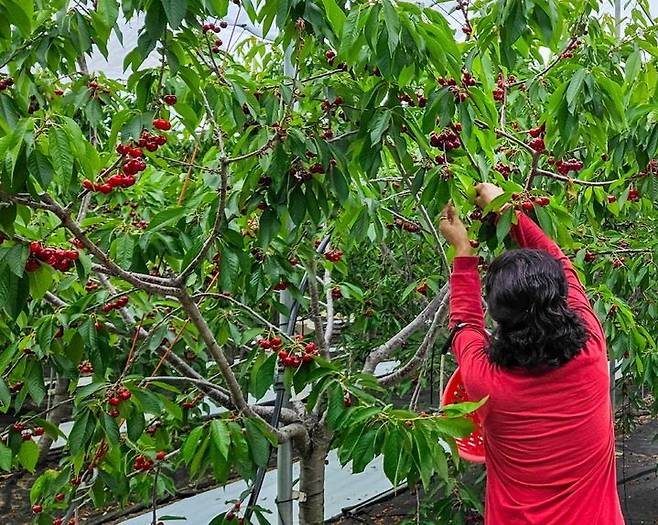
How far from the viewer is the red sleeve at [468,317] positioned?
1.55m

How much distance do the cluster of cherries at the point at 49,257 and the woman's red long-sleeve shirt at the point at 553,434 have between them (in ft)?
2.81

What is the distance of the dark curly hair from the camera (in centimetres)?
144

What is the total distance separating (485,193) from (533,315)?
1.28 feet

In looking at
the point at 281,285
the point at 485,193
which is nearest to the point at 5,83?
the point at 281,285

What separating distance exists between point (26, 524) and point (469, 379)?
3895 millimetres

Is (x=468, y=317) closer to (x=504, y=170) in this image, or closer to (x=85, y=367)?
(x=504, y=170)

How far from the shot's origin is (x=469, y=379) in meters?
1.53

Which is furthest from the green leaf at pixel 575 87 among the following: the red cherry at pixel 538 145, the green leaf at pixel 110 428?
the green leaf at pixel 110 428

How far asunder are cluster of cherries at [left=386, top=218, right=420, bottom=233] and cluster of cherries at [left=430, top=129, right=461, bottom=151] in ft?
2.43

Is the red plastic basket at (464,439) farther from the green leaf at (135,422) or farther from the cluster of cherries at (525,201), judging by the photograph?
the green leaf at (135,422)

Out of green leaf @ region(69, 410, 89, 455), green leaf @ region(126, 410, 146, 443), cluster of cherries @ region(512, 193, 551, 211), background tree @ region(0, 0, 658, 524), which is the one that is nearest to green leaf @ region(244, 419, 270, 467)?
background tree @ region(0, 0, 658, 524)

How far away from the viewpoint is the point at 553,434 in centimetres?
148

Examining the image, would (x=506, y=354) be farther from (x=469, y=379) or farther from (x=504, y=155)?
(x=504, y=155)

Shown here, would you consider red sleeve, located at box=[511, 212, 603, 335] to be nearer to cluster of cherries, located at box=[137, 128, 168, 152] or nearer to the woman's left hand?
the woman's left hand
